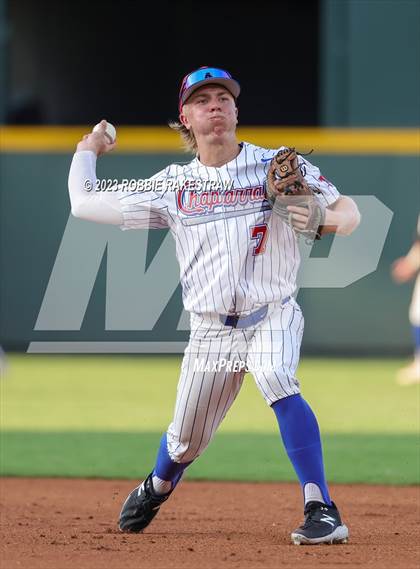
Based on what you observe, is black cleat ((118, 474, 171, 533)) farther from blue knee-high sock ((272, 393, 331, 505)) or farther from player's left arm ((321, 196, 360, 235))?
player's left arm ((321, 196, 360, 235))

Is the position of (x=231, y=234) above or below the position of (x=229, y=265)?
above

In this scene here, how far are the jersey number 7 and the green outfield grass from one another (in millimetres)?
2500

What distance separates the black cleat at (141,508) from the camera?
5.16 metres

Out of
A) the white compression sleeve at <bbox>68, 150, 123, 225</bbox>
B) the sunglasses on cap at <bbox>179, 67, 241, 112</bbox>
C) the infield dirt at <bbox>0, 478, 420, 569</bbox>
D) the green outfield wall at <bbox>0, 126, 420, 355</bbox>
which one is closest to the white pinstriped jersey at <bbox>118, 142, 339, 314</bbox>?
the white compression sleeve at <bbox>68, 150, 123, 225</bbox>

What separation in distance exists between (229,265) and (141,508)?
1170 millimetres

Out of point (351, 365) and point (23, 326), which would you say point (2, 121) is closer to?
point (23, 326)

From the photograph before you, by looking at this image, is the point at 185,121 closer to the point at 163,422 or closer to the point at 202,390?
the point at 202,390

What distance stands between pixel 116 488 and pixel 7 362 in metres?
5.77

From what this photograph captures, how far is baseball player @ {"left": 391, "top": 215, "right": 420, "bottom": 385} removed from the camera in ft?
35.8

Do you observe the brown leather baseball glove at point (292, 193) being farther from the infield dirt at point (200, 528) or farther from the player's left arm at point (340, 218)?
the infield dirt at point (200, 528)

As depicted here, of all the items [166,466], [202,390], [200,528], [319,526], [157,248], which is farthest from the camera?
[157,248]

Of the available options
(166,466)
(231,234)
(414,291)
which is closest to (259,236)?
(231,234)

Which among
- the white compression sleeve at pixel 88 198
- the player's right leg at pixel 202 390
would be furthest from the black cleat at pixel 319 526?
the white compression sleeve at pixel 88 198

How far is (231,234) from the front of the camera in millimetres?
4789
